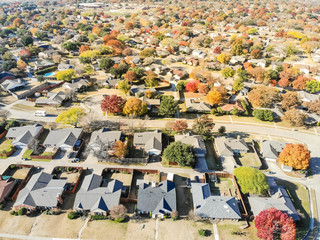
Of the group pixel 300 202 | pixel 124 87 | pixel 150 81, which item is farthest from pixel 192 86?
pixel 300 202

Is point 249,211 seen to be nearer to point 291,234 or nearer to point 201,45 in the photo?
point 291,234

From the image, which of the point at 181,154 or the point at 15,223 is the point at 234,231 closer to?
the point at 181,154

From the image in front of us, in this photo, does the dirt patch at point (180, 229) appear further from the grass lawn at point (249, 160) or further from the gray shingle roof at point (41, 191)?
the gray shingle roof at point (41, 191)

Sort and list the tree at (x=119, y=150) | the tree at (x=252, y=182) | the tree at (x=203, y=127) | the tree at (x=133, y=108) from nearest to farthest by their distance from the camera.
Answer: the tree at (x=252, y=182) → the tree at (x=119, y=150) → the tree at (x=203, y=127) → the tree at (x=133, y=108)

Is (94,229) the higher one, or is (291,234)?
(291,234)

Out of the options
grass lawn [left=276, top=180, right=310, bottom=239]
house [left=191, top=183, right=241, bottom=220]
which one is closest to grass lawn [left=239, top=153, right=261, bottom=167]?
grass lawn [left=276, top=180, right=310, bottom=239]

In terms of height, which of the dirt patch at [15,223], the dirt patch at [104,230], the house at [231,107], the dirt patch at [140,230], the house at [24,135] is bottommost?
the dirt patch at [140,230]

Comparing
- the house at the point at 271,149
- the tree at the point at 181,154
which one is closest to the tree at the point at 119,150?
the tree at the point at 181,154

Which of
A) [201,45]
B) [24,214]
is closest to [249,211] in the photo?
[24,214]
